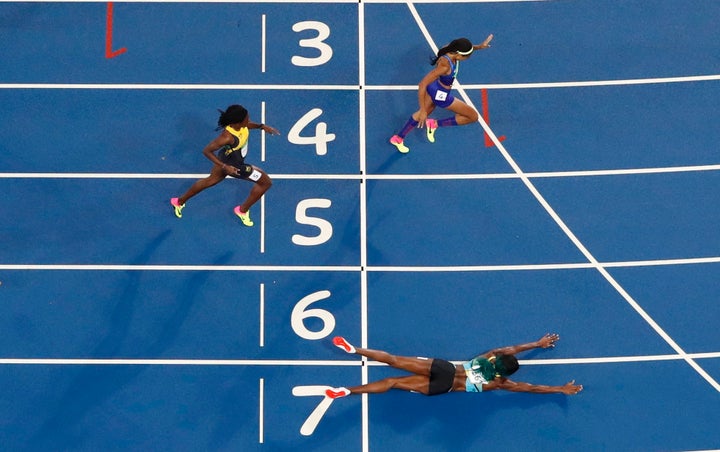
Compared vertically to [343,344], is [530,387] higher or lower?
lower

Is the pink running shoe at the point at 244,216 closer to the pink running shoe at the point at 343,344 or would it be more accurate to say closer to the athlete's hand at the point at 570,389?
the pink running shoe at the point at 343,344

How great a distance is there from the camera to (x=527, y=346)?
8859 mm

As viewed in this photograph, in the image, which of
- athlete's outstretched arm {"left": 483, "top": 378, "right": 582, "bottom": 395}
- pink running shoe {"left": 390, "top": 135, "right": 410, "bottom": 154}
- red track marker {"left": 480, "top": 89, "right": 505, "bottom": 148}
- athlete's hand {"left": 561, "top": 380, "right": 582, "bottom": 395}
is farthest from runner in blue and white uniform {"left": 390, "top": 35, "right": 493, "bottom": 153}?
athlete's hand {"left": 561, "top": 380, "right": 582, "bottom": 395}

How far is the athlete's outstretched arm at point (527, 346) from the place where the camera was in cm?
880

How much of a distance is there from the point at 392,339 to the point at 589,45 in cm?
473

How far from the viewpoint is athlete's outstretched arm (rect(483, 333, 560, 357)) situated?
880 centimetres

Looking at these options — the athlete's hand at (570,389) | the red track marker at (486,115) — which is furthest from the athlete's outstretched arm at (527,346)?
the red track marker at (486,115)

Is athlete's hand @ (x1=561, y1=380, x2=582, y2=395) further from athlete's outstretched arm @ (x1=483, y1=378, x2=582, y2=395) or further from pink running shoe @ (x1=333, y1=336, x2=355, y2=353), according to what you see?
pink running shoe @ (x1=333, y1=336, x2=355, y2=353)

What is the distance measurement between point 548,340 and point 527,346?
10.9 inches

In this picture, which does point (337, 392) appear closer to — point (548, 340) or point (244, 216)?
point (244, 216)

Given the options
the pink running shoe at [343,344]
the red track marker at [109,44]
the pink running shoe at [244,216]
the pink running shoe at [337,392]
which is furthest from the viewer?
the red track marker at [109,44]

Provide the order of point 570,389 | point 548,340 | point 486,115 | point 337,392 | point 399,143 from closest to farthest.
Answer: point 337,392
point 570,389
point 548,340
point 399,143
point 486,115

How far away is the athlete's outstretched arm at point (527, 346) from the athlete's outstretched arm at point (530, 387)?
0.33 metres

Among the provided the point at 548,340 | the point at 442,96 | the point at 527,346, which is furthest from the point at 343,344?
the point at 442,96
